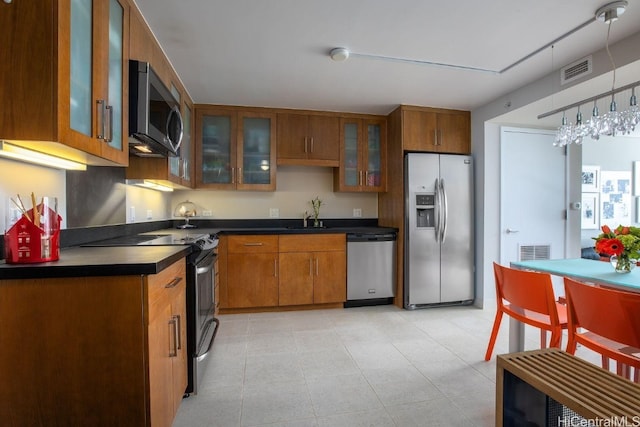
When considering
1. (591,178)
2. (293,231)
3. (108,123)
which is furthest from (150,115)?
(591,178)

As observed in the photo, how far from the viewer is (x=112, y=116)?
1.47 metres

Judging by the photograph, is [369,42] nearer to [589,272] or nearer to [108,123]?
[108,123]

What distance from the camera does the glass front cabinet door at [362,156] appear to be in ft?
12.2

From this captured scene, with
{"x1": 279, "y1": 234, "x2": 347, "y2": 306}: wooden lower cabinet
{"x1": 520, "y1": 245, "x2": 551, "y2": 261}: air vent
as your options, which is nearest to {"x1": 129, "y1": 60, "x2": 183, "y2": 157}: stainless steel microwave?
{"x1": 279, "y1": 234, "x2": 347, "y2": 306}: wooden lower cabinet

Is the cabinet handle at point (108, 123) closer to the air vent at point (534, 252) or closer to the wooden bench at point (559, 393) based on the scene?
the wooden bench at point (559, 393)

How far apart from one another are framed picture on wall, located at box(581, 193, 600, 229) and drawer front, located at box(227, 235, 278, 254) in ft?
15.4

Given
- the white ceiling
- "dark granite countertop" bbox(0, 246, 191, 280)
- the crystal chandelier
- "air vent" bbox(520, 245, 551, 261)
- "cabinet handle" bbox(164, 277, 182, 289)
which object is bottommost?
"air vent" bbox(520, 245, 551, 261)

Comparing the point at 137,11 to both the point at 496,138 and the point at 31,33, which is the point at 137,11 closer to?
the point at 31,33

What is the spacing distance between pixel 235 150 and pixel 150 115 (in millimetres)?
1698

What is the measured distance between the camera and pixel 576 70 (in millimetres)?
2385

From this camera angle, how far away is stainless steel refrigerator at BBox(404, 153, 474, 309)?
3400mm

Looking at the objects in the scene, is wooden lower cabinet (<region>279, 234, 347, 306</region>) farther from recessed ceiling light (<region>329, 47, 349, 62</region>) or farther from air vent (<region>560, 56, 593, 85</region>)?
air vent (<region>560, 56, 593, 85</region>)

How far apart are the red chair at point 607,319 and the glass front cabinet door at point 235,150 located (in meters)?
2.81

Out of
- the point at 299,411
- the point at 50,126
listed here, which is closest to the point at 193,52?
the point at 50,126
